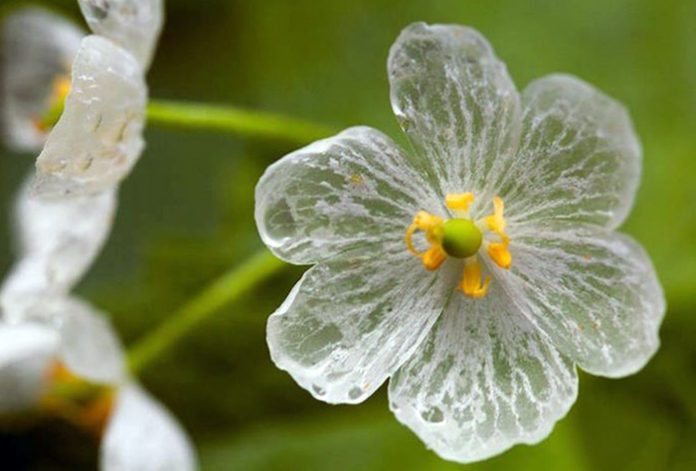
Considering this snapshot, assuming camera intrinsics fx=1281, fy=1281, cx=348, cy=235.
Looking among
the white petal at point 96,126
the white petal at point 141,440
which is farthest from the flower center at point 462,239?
the white petal at point 141,440

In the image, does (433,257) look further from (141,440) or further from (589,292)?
(141,440)

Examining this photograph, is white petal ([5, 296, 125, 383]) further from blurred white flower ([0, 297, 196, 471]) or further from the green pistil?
the green pistil

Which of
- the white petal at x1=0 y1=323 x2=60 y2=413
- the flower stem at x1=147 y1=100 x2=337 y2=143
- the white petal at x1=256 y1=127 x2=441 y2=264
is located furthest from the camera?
the white petal at x1=0 y1=323 x2=60 y2=413

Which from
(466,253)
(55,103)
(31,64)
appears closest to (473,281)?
(466,253)

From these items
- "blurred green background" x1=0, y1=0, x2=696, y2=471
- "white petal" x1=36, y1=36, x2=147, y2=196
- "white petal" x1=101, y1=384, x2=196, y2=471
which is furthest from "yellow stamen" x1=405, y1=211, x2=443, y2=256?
"blurred green background" x1=0, y1=0, x2=696, y2=471

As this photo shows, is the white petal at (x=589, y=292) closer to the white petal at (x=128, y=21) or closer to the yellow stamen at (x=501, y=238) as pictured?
the yellow stamen at (x=501, y=238)

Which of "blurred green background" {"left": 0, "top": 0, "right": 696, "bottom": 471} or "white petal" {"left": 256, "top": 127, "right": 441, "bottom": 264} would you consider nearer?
"white petal" {"left": 256, "top": 127, "right": 441, "bottom": 264}
